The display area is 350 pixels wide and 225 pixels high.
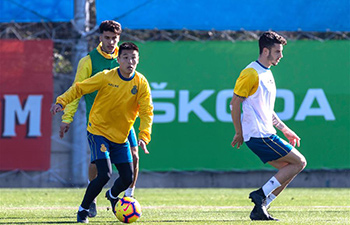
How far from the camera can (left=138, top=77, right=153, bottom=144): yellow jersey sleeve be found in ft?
24.4

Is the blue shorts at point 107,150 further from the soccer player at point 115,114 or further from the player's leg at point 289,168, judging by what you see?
the player's leg at point 289,168

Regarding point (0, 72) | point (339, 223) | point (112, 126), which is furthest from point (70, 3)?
point (339, 223)

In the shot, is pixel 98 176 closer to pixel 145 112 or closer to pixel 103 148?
pixel 103 148

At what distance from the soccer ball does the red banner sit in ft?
23.1

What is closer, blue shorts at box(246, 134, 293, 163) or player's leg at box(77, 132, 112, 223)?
player's leg at box(77, 132, 112, 223)

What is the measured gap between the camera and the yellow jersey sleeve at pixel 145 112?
7438 millimetres

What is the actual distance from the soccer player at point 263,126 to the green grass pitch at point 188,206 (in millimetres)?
328

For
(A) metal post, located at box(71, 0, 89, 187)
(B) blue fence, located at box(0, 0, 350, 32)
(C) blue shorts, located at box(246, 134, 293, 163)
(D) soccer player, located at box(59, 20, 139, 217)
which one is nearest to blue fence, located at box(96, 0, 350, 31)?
(B) blue fence, located at box(0, 0, 350, 32)

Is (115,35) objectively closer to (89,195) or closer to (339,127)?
(89,195)

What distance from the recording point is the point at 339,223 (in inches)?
283

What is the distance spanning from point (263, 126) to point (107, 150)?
1.55 metres

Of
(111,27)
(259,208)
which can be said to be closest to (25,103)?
(111,27)

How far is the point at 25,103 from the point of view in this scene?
13867 millimetres

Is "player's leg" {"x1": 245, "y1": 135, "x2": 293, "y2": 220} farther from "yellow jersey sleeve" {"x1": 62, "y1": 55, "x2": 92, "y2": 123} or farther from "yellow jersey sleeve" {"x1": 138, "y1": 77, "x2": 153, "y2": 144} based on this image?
"yellow jersey sleeve" {"x1": 62, "y1": 55, "x2": 92, "y2": 123}
